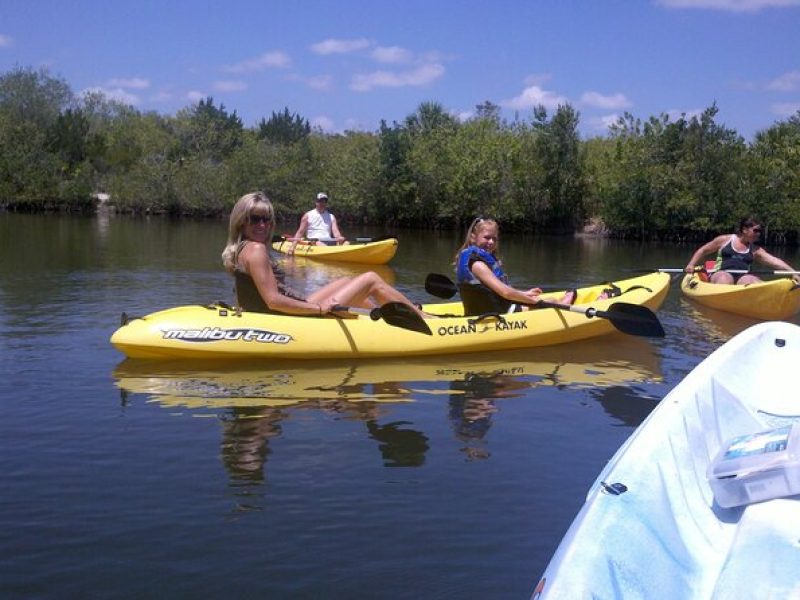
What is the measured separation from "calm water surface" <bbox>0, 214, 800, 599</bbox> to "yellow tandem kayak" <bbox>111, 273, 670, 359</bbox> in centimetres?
14

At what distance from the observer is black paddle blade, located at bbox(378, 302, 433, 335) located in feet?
22.6

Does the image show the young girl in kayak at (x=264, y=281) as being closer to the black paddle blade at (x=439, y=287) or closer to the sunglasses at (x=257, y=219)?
the sunglasses at (x=257, y=219)

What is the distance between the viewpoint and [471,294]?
7.71 m

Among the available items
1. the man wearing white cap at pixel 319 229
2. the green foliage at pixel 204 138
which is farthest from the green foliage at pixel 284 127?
the man wearing white cap at pixel 319 229

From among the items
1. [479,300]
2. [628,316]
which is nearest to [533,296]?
[479,300]

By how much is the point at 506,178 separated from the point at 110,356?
2820cm

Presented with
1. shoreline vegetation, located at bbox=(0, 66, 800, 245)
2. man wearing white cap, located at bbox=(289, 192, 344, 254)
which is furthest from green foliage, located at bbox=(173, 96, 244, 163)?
man wearing white cap, located at bbox=(289, 192, 344, 254)

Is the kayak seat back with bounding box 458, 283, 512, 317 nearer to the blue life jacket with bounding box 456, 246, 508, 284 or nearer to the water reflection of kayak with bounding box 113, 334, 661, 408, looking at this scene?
the blue life jacket with bounding box 456, 246, 508, 284

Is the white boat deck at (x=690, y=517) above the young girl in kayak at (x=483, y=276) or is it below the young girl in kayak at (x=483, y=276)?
below

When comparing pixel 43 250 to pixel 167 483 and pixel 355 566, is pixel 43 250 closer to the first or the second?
pixel 167 483

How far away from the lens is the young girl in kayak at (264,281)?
625 cm

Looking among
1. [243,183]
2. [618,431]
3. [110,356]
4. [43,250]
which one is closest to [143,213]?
[243,183]

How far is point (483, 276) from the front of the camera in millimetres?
7594

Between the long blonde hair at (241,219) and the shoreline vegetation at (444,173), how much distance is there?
2574 centimetres
